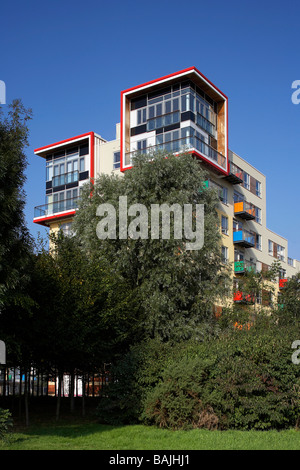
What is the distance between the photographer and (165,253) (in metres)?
24.0

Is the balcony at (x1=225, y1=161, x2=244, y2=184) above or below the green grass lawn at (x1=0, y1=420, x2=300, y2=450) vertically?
above

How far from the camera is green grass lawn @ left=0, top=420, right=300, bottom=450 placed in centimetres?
1252

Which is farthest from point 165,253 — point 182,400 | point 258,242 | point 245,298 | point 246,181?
point 258,242

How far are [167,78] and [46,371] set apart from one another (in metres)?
25.6

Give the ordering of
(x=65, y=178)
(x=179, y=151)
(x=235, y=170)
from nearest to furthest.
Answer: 1. (x=179, y=151)
2. (x=235, y=170)
3. (x=65, y=178)

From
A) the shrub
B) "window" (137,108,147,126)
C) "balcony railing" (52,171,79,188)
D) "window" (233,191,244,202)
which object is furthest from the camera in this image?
"balcony railing" (52,171,79,188)

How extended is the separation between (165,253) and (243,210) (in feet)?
76.3

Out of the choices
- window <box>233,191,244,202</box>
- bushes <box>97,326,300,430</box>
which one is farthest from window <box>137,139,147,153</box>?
bushes <box>97,326,300,430</box>

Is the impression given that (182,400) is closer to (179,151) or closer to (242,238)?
(179,151)

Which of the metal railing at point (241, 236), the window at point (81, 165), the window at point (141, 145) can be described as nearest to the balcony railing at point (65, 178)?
the window at point (81, 165)

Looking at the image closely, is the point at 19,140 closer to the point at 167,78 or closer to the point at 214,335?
the point at 214,335

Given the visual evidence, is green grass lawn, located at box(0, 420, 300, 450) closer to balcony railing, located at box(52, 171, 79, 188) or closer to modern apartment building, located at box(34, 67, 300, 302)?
modern apartment building, located at box(34, 67, 300, 302)

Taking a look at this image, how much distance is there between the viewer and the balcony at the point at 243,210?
46.0m
